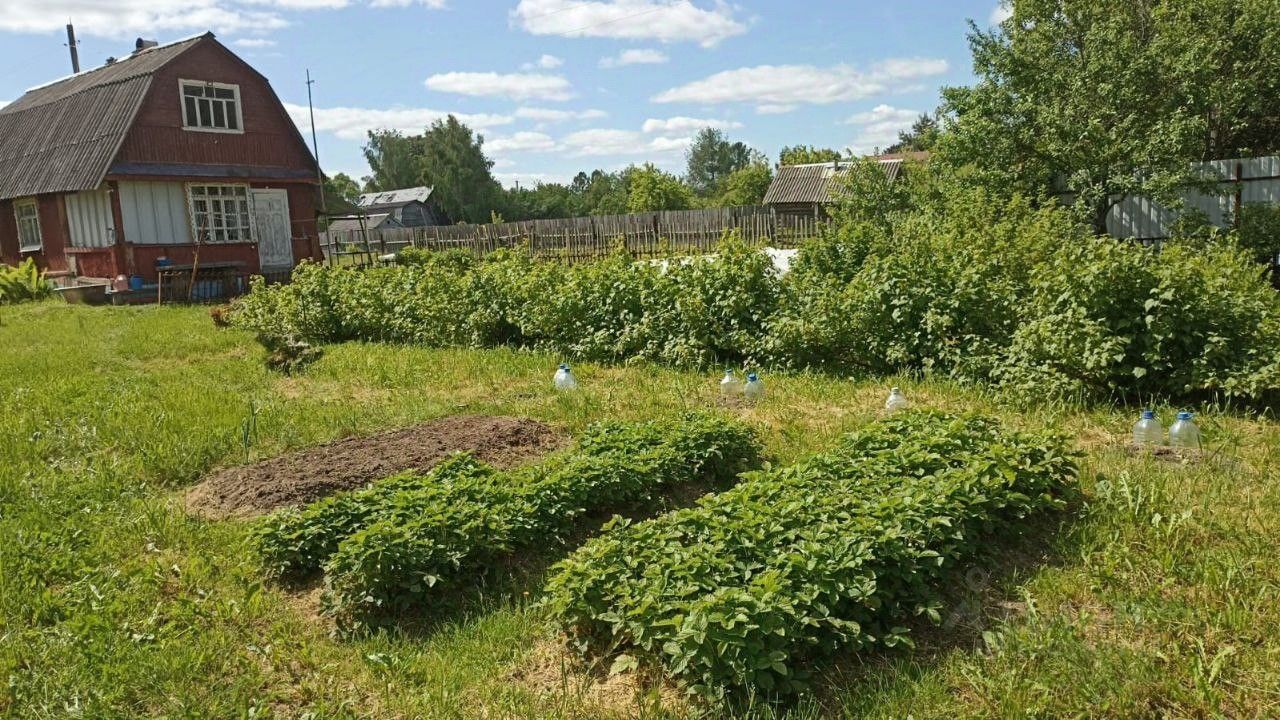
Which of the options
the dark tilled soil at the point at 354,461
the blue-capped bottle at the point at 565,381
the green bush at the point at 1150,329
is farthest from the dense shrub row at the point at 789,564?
the blue-capped bottle at the point at 565,381

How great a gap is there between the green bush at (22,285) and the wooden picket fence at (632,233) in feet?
21.4

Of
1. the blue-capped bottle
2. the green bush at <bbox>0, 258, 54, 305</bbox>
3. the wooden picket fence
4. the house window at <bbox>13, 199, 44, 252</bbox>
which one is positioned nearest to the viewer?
the blue-capped bottle

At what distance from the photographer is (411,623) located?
3.99 meters

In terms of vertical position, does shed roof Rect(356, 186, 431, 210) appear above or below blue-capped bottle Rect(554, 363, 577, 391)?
above

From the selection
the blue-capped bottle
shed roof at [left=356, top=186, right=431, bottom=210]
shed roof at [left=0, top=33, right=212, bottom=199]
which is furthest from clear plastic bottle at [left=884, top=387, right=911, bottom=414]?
shed roof at [left=356, top=186, right=431, bottom=210]

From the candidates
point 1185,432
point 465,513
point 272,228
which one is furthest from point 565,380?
point 272,228

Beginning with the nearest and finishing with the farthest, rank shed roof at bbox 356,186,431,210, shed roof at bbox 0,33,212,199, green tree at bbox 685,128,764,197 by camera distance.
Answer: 1. shed roof at bbox 0,33,212,199
2. shed roof at bbox 356,186,431,210
3. green tree at bbox 685,128,764,197

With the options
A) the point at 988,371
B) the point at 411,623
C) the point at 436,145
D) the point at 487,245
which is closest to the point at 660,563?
the point at 411,623

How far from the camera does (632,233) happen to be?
93.0 feet

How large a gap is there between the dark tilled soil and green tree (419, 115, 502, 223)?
6020cm

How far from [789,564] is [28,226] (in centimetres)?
2718

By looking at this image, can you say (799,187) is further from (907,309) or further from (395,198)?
(395,198)

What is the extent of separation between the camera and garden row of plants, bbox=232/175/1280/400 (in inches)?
250

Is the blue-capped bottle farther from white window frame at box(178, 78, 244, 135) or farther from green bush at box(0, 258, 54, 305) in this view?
white window frame at box(178, 78, 244, 135)
